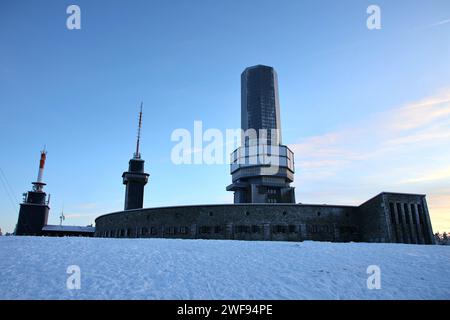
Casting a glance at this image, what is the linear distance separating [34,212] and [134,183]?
1219 inches

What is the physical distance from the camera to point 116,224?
163 feet

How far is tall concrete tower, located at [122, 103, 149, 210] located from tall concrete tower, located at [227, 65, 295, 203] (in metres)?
26.8

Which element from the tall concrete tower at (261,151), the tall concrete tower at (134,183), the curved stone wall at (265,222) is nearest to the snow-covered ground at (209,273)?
the curved stone wall at (265,222)

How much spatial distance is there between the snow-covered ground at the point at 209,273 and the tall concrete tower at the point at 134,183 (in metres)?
55.3

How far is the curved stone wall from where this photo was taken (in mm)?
40844

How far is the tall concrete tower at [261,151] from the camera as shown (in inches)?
3292

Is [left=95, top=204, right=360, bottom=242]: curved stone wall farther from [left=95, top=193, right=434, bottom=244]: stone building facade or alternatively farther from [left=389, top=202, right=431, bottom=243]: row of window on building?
[left=389, top=202, right=431, bottom=243]: row of window on building

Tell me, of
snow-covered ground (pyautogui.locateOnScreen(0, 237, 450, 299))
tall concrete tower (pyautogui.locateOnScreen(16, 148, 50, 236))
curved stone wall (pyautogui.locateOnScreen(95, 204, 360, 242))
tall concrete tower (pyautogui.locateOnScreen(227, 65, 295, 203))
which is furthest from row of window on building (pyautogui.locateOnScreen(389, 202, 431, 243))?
tall concrete tower (pyautogui.locateOnScreen(16, 148, 50, 236))

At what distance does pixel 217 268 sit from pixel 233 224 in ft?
89.8

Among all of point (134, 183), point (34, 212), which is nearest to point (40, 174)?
point (34, 212)

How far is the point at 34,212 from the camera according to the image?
3236 inches

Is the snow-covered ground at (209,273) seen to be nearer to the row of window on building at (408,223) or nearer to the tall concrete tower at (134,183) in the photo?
the row of window on building at (408,223)
